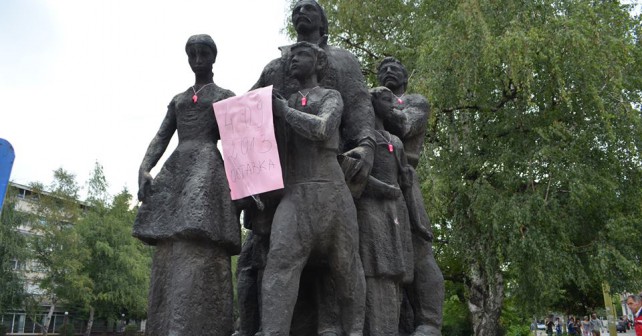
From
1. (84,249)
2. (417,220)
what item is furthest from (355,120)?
(84,249)

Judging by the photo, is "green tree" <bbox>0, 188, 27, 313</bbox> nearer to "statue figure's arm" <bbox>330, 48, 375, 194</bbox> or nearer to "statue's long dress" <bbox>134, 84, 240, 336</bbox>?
"statue's long dress" <bbox>134, 84, 240, 336</bbox>

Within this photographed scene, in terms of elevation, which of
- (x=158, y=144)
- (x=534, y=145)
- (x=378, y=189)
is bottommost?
(x=378, y=189)

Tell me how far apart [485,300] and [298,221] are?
13.3 meters

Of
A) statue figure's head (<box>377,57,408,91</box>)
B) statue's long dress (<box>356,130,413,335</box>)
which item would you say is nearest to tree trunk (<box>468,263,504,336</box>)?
statue figure's head (<box>377,57,408,91</box>)

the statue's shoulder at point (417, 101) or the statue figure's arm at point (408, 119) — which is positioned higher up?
the statue's shoulder at point (417, 101)

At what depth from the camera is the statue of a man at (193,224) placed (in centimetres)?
388

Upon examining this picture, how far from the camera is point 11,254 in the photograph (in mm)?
28531

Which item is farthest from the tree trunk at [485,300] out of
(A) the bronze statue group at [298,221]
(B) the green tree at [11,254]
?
(B) the green tree at [11,254]

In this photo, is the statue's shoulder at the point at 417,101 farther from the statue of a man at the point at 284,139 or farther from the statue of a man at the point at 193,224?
the statue of a man at the point at 193,224

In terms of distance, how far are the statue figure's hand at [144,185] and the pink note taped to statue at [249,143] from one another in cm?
61

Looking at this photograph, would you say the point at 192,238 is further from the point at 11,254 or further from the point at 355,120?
the point at 11,254

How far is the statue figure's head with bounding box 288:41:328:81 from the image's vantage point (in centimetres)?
408

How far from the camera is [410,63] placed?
1670 centimetres

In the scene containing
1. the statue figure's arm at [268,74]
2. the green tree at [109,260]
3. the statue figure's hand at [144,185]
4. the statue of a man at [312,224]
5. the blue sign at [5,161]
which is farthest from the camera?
the green tree at [109,260]
